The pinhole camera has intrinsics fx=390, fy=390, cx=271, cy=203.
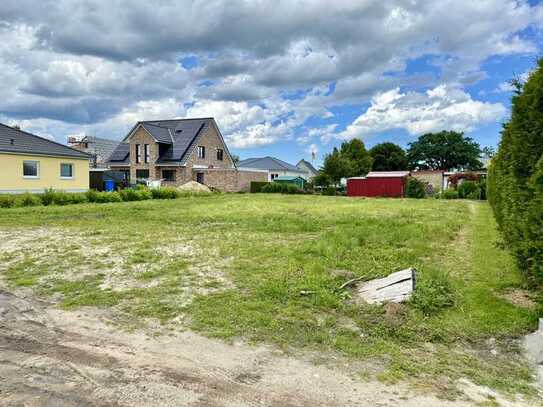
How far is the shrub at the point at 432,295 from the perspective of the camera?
4500 mm

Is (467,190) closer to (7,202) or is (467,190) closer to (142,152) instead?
(142,152)

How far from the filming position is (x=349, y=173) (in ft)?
145

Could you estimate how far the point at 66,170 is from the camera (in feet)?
82.8

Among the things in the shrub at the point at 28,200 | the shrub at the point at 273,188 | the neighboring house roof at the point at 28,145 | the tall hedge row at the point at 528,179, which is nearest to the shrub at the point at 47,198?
the shrub at the point at 28,200

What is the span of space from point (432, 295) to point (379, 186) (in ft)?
98.1

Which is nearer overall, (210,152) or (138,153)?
(138,153)

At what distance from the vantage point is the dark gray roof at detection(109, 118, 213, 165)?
118 ft

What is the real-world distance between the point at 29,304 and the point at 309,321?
10.9 feet

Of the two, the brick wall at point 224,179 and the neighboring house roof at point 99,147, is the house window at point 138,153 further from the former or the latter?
the neighboring house roof at point 99,147

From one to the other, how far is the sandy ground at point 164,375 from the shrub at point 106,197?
18305mm

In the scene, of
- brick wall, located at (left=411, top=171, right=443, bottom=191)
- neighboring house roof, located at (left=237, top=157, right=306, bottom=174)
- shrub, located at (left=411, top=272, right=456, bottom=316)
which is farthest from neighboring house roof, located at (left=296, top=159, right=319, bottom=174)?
shrub, located at (left=411, top=272, right=456, bottom=316)

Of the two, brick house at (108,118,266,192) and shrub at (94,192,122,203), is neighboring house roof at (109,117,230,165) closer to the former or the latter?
brick house at (108,118,266,192)

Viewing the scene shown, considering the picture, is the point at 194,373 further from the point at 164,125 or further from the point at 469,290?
the point at 164,125

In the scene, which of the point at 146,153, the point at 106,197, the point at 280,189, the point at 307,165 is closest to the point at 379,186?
the point at 280,189
